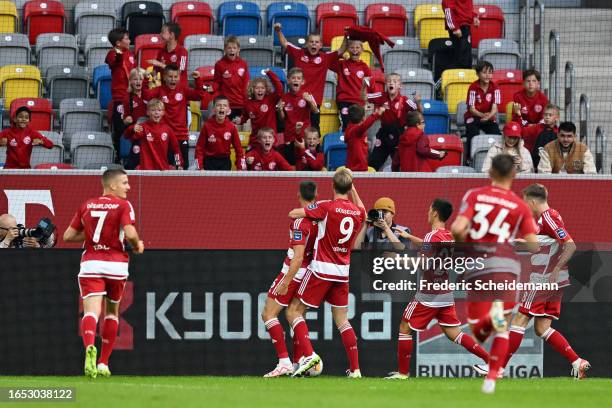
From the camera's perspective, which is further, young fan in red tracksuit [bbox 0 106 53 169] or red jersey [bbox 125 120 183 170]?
young fan in red tracksuit [bbox 0 106 53 169]

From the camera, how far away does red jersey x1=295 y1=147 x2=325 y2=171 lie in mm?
16562

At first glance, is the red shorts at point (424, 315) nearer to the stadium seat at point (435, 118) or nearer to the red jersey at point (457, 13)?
the stadium seat at point (435, 118)

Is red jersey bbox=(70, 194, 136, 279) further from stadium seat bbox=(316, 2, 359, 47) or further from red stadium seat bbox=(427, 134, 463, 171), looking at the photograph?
stadium seat bbox=(316, 2, 359, 47)

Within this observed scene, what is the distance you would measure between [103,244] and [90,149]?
5447mm

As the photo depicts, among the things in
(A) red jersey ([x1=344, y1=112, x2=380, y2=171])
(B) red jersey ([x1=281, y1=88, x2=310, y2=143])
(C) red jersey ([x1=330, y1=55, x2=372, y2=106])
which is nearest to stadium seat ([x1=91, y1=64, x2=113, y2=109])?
(B) red jersey ([x1=281, y1=88, x2=310, y2=143])

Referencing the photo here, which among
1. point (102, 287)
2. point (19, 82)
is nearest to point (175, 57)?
point (19, 82)

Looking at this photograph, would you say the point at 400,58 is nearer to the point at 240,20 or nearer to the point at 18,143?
the point at 240,20

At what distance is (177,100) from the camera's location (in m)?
17.2

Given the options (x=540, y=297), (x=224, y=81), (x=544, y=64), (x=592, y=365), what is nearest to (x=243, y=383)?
(x=540, y=297)

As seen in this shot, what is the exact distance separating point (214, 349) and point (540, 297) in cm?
346

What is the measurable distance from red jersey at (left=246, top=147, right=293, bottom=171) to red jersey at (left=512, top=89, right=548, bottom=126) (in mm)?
3318

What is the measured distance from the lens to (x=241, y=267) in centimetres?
1407

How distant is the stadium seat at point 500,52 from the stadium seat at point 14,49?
6682 mm

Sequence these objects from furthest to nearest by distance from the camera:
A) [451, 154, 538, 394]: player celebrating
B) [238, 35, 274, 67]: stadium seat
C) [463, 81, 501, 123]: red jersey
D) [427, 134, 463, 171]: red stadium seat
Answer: [238, 35, 274, 67]: stadium seat < [463, 81, 501, 123]: red jersey < [427, 134, 463, 171]: red stadium seat < [451, 154, 538, 394]: player celebrating
